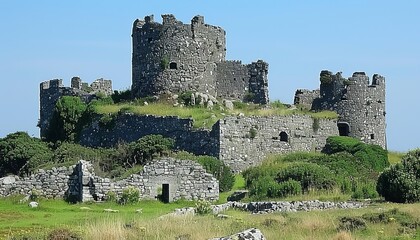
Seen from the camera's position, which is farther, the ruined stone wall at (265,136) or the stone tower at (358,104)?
the stone tower at (358,104)

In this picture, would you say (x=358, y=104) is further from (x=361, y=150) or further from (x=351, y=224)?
(x=351, y=224)

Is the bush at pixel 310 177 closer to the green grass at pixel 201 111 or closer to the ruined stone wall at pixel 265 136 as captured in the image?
the ruined stone wall at pixel 265 136

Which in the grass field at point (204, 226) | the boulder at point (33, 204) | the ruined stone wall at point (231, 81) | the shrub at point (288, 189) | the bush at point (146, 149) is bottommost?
the boulder at point (33, 204)

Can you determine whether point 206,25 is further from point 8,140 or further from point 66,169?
point 66,169

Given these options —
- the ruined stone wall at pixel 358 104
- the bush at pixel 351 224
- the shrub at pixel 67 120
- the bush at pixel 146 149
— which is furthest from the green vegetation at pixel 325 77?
the bush at pixel 351 224

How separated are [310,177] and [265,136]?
1072 centimetres

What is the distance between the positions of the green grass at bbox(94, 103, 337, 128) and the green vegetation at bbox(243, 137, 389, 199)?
2811mm

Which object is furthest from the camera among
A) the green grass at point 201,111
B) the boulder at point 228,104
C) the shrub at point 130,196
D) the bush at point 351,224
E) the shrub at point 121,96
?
the shrub at point 121,96

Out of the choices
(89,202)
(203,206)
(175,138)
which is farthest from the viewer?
(175,138)

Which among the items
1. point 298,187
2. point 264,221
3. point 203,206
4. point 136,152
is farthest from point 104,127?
point 264,221

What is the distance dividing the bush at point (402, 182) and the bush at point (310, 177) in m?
3.66

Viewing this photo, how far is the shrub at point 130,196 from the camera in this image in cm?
3194

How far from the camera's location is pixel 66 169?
33.6 meters

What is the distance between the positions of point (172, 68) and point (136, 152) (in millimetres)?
9621
